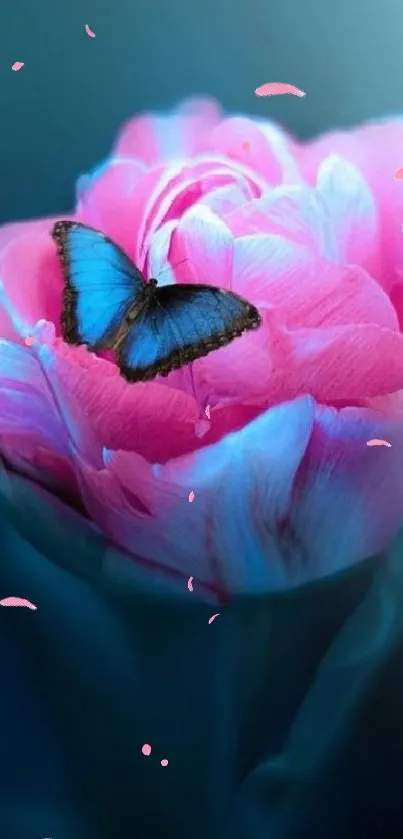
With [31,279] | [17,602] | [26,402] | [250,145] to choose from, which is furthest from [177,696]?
[250,145]

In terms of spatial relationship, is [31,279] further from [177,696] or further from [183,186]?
[177,696]

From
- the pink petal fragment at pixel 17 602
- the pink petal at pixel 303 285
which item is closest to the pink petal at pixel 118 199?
the pink petal at pixel 303 285

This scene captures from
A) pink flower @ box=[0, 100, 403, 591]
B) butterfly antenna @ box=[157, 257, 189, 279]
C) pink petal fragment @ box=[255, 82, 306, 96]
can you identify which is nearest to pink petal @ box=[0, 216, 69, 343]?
pink flower @ box=[0, 100, 403, 591]

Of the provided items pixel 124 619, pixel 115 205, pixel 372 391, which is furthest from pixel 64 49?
pixel 124 619

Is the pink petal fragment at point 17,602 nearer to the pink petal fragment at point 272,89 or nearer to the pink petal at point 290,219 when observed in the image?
the pink petal at point 290,219

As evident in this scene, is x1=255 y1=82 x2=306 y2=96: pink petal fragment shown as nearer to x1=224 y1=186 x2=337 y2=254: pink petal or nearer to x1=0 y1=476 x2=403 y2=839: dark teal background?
x1=224 y1=186 x2=337 y2=254: pink petal

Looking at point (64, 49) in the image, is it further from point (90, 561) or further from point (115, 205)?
point (90, 561)

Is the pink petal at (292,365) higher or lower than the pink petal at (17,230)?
lower
